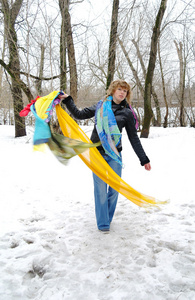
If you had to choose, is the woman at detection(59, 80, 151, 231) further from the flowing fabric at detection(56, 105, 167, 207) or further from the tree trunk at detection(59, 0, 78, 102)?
the tree trunk at detection(59, 0, 78, 102)

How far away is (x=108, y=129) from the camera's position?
8.27 ft

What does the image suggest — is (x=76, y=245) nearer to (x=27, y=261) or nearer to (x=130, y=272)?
(x=27, y=261)

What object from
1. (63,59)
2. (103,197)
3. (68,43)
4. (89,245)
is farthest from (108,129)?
(68,43)

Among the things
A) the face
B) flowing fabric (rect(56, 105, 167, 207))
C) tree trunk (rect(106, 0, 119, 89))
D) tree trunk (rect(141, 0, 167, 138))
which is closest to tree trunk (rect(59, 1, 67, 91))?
tree trunk (rect(106, 0, 119, 89))

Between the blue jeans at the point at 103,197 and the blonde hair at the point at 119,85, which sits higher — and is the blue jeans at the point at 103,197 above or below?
below

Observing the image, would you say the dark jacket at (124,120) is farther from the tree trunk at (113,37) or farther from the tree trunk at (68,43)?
the tree trunk at (113,37)

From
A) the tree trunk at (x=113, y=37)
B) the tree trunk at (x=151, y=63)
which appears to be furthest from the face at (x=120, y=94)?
the tree trunk at (x=151, y=63)

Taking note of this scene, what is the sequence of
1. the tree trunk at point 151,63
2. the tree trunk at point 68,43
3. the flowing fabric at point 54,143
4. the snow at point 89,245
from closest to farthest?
the snow at point 89,245
the flowing fabric at point 54,143
the tree trunk at point 68,43
the tree trunk at point 151,63

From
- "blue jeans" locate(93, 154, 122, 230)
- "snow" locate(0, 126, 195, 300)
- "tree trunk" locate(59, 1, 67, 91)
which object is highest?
"tree trunk" locate(59, 1, 67, 91)

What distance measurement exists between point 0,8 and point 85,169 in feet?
25.4

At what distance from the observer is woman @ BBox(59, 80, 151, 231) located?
2.54 meters

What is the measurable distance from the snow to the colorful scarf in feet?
2.19

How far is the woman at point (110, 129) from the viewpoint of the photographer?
8.34 feet

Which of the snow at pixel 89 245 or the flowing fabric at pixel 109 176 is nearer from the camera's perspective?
the snow at pixel 89 245
